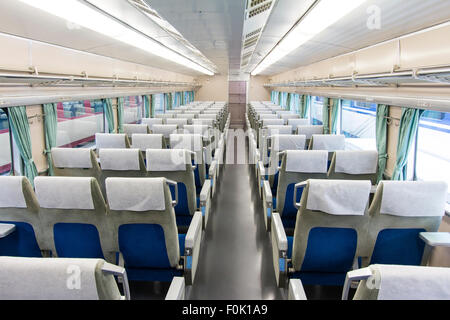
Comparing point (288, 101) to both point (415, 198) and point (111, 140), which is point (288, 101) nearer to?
point (111, 140)

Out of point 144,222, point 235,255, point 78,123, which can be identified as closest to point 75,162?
point 144,222

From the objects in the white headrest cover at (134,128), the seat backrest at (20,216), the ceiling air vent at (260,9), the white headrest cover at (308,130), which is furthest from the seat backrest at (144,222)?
the white headrest cover at (308,130)

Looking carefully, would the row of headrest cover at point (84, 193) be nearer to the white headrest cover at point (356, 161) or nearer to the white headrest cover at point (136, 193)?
the white headrest cover at point (136, 193)

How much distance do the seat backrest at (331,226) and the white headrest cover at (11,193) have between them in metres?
2.38

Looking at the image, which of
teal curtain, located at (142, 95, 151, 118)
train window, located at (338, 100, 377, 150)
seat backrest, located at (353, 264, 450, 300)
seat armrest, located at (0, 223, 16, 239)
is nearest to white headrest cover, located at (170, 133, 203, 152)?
seat armrest, located at (0, 223, 16, 239)

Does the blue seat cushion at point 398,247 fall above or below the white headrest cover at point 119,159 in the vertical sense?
below

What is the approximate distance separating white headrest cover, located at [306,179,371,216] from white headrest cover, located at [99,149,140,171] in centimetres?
236

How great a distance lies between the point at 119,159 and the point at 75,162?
68 cm

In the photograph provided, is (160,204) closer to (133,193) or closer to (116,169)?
(133,193)

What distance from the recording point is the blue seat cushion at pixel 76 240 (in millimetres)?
2617

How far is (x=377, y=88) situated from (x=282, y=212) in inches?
122

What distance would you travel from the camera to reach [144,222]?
8.42 feet
